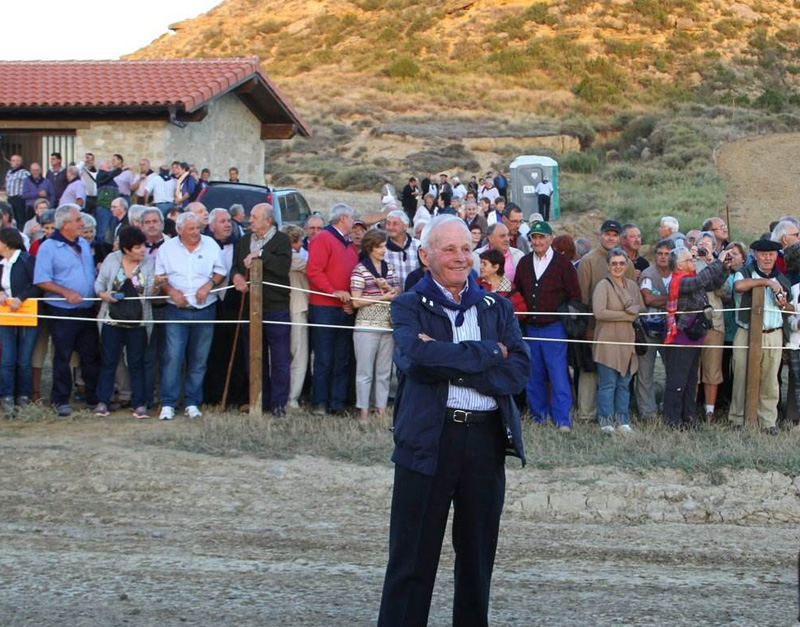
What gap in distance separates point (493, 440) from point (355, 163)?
137 feet

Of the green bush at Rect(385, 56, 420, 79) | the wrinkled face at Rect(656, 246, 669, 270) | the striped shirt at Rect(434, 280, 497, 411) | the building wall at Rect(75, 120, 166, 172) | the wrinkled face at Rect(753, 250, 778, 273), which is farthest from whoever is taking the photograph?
the green bush at Rect(385, 56, 420, 79)

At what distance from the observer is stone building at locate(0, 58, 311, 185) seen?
74.8ft

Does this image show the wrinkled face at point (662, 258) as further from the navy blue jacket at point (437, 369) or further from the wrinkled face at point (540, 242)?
the navy blue jacket at point (437, 369)

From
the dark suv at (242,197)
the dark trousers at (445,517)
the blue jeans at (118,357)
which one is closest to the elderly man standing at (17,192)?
the dark suv at (242,197)

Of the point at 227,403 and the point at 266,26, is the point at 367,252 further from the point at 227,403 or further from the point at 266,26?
the point at 266,26

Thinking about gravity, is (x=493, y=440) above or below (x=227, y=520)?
above

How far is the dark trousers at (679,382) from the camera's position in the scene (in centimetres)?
1062

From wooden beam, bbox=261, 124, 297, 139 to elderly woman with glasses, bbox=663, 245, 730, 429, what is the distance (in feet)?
62.8

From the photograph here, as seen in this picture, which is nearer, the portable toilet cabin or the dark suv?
the dark suv

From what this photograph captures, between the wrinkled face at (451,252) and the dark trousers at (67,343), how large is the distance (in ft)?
22.2

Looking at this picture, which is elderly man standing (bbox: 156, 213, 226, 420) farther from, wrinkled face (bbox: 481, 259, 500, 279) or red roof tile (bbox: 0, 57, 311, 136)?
red roof tile (bbox: 0, 57, 311, 136)

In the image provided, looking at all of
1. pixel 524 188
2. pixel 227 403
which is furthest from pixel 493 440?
pixel 524 188

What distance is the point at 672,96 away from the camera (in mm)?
62562

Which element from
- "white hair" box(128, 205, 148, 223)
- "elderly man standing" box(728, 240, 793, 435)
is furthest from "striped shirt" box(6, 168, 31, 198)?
"elderly man standing" box(728, 240, 793, 435)
